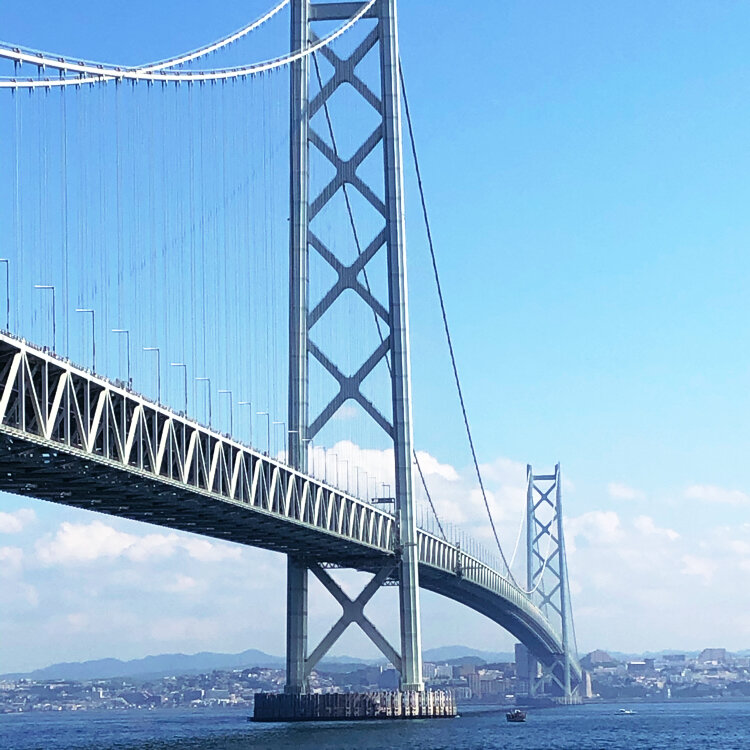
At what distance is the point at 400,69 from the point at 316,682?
337 ft

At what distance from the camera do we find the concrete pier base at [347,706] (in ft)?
205

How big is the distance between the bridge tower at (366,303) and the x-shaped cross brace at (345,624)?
1.4 inches

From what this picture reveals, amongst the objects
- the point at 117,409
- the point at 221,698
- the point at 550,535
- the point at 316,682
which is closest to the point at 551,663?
the point at 550,535

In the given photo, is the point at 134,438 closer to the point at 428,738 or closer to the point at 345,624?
the point at 428,738

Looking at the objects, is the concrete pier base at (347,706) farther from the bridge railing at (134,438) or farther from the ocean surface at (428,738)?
the bridge railing at (134,438)

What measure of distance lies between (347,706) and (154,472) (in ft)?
78.6

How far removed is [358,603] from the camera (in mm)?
64000

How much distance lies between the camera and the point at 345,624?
63.9 m

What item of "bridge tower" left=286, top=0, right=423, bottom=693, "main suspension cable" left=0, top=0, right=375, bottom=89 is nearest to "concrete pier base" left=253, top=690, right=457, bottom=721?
"bridge tower" left=286, top=0, right=423, bottom=693

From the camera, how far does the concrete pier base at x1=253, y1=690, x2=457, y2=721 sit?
6258 cm

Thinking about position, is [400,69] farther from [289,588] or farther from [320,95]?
[289,588]

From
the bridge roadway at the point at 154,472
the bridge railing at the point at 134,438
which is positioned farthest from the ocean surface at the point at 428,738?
the bridge railing at the point at 134,438

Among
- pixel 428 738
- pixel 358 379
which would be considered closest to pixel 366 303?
pixel 358 379

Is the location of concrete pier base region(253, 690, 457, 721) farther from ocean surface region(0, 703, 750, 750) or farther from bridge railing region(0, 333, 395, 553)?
bridge railing region(0, 333, 395, 553)
